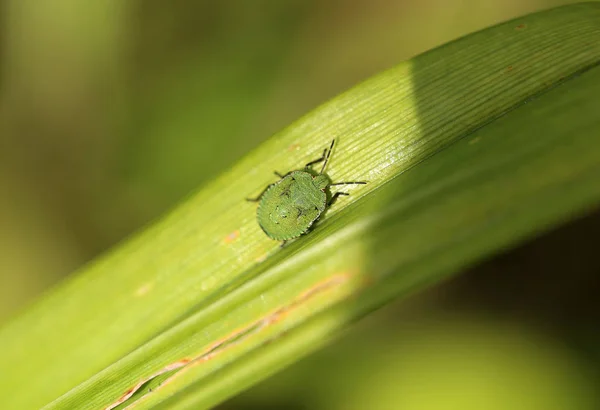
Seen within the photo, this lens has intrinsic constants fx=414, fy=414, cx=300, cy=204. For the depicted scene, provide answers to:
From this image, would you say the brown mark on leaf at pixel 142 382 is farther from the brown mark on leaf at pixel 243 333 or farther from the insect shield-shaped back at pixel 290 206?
the insect shield-shaped back at pixel 290 206

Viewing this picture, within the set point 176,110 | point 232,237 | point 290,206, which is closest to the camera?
point 232,237

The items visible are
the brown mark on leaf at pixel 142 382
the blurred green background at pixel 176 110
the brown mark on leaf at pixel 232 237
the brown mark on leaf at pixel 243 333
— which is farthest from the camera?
the blurred green background at pixel 176 110

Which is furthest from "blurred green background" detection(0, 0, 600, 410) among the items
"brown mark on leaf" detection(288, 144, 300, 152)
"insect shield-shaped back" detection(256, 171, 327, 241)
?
"brown mark on leaf" detection(288, 144, 300, 152)

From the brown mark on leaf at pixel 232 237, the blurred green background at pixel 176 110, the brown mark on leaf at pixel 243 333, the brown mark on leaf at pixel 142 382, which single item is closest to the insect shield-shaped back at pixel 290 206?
the brown mark on leaf at pixel 232 237

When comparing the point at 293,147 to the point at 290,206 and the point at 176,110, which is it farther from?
the point at 176,110

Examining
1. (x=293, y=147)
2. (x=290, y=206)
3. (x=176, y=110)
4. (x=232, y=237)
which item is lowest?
(x=232, y=237)

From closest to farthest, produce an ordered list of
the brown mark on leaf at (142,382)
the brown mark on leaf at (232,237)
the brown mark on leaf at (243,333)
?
the brown mark on leaf at (243,333) < the brown mark on leaf at (142,382) < the brown mark on leaf at (232,237)

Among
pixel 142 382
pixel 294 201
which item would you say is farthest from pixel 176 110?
pixel 142 382
